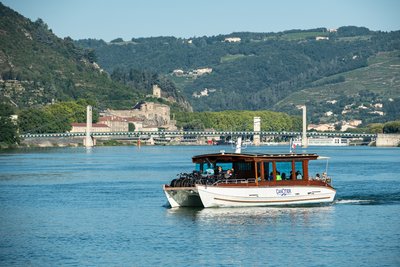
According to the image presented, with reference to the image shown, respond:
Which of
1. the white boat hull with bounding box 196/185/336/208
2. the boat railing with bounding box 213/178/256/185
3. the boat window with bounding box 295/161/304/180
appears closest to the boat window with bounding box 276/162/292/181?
the boat window with bounding box 295/161/304/180

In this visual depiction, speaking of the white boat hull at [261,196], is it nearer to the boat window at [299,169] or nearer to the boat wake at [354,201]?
the boat window at [299,169]

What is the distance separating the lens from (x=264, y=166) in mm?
53469

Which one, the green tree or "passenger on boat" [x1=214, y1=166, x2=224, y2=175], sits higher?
the green tree

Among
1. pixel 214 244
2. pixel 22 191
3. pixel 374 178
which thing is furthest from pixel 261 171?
pixel 374 178

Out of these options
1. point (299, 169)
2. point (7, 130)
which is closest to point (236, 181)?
point (299, 169)

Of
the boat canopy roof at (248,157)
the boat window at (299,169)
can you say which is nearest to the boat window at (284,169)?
the boat canopy roof at (248,157)

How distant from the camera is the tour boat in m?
51.7

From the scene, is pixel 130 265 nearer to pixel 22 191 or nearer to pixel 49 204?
pixel 49 204

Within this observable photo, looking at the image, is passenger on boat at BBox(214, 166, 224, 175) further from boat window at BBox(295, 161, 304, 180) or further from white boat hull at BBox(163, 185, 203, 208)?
boat window at BBox(295, 161, 304, 180)

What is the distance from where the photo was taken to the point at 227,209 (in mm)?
51656

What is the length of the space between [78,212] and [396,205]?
15053mm

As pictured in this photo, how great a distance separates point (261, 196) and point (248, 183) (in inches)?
31.9

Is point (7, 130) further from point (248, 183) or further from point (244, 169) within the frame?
point (248, 183)

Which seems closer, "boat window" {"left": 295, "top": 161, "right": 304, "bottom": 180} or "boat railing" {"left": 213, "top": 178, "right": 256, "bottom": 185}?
"boat railing" {"left": 213, "top": 178, "right": 256, "bottom": 185}
